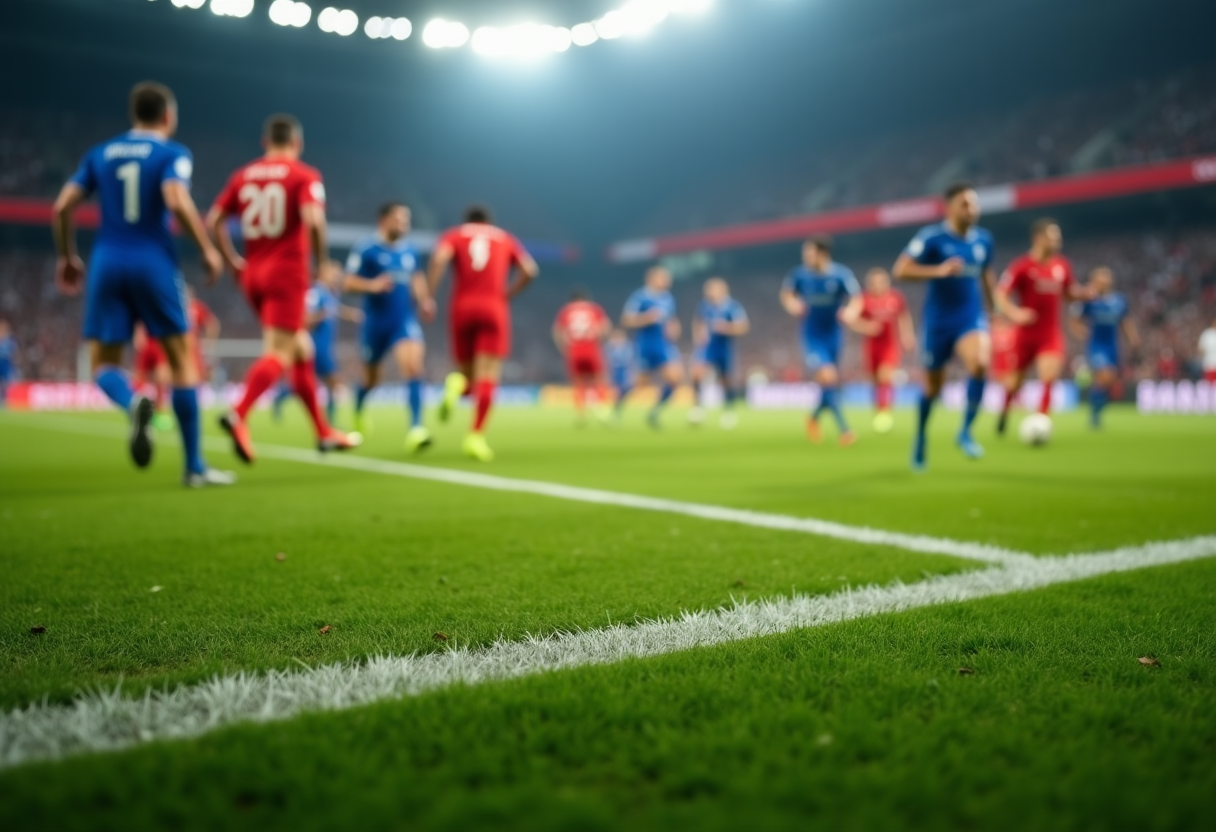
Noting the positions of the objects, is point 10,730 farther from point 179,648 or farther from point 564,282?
point 564,282

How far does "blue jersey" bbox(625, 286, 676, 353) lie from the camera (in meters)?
13.5

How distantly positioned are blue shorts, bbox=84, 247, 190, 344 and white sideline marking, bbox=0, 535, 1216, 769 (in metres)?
3.71

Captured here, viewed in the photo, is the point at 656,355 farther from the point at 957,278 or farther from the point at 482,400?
the point at 957,278

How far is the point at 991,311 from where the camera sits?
23.3ft

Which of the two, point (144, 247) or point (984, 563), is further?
point (144, 247)

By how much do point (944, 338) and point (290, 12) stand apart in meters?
31.6

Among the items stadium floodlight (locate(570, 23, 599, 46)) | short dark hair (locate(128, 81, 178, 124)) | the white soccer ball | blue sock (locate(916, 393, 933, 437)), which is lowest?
the white soccer ball

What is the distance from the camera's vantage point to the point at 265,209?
5535 millimetres

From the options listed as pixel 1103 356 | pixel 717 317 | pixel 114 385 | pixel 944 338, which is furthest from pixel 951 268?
pixel 1103 356

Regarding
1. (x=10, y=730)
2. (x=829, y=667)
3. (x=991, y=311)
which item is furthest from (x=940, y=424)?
(x=10, y=730)

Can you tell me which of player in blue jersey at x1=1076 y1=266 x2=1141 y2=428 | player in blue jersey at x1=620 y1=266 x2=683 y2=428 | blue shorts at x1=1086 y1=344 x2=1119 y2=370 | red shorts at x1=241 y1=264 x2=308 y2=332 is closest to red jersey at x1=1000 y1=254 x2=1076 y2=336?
player in blue jersey at x1=1076 y1=266 x2=1141 y2=428

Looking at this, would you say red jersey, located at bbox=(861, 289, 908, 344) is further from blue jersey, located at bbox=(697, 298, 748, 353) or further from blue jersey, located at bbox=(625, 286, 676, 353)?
blue jersey, located at bbox=(625, 286, 676, 353)

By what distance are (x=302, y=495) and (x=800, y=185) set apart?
36105 mm

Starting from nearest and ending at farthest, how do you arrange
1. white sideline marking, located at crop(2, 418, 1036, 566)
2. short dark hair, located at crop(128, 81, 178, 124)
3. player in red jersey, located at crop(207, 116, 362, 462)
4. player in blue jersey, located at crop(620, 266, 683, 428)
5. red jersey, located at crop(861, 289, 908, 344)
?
white sideline marking, located at crop(2, 418, 1036, 566) → short dark hair, located at crop(128, 81, 178, 124) → player in red jersey, located at crop(207, 116, 362, 462) → red jersey, located at crop(861, 289, 908, 344) → player in blue jersey, located at crop(620, 266, 683, 428)
